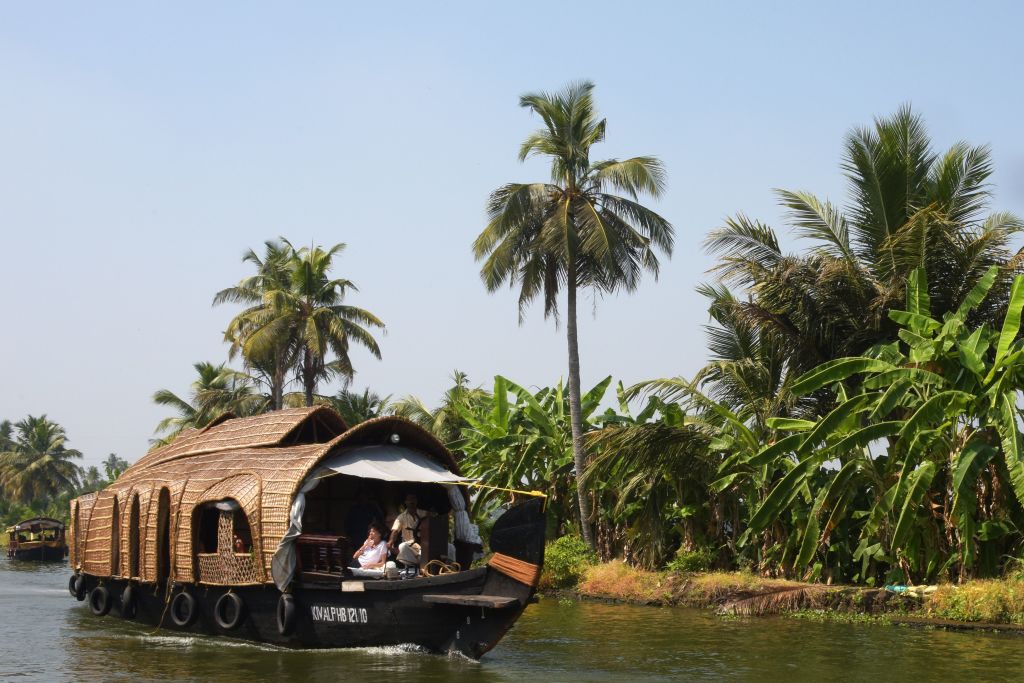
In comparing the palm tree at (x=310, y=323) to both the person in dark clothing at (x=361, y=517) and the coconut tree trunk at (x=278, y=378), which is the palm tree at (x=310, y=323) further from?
the person in dark clothing at (x=361, y=517)

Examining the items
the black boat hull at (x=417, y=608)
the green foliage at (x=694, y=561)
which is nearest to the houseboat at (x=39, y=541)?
the green foliage at (x=694, y=561)

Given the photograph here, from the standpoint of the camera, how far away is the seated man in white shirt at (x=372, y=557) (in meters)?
13.6

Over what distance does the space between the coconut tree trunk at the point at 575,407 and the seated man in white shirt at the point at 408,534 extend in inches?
282

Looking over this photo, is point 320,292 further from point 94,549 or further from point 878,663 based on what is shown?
point 878,663

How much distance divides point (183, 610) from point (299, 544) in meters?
2.57

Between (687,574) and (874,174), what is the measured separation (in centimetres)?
742

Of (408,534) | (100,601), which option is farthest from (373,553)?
(100,601)

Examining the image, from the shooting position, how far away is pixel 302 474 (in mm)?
13492

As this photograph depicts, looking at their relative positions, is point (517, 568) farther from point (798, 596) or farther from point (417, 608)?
point (798, 596)

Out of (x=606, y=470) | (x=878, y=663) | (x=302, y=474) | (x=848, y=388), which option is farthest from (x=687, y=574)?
(x=302, y=474)

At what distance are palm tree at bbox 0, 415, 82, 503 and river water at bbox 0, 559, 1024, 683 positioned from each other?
43.1 metres

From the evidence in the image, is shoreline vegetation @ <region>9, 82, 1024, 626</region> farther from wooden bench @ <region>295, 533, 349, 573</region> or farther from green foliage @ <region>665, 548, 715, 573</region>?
wooden bench @ <region>295, 533, 349, 573</region>

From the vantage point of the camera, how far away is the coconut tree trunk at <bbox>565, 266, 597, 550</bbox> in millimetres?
21344

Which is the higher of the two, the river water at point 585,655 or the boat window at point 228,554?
the boat window at point 228,554
